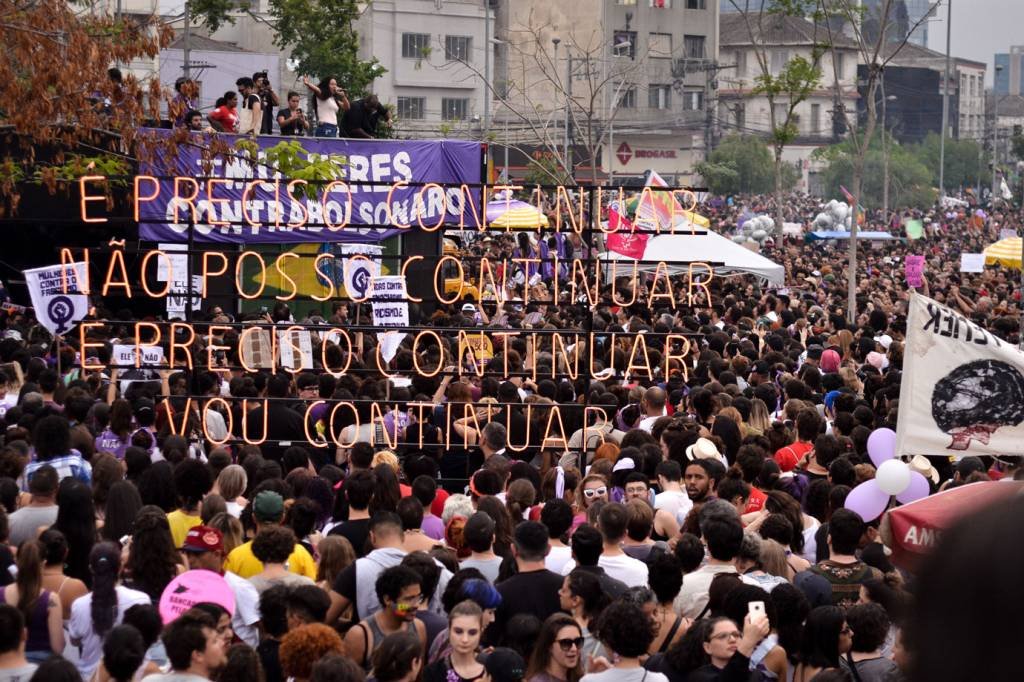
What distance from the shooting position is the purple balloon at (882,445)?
965cm

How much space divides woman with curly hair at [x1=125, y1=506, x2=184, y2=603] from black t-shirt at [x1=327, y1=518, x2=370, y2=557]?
1042 mm

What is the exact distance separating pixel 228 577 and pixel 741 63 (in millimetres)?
111432

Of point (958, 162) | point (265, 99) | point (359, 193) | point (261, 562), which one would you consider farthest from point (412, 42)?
point (261, 562)

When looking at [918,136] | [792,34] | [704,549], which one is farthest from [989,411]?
[918,136]

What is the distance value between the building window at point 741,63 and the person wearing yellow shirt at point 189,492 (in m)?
108

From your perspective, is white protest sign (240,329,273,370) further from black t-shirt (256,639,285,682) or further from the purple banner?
the purple banner

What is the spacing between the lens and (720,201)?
282ft

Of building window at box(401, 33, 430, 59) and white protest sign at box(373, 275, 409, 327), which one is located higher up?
building window at box(401, 33, 430, 59)

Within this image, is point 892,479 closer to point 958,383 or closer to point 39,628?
point 958,383

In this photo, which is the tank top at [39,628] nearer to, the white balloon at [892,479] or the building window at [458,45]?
the white balloon at [892,479]

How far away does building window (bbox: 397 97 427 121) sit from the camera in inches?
2717

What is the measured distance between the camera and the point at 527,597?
646 centimetres

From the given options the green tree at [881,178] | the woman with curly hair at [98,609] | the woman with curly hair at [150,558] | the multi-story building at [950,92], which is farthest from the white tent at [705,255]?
the multi-story building at [950,92]

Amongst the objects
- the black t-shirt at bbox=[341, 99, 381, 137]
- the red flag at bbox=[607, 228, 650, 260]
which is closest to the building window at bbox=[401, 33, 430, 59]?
the black t-shirt at bbox=[341, 99, 381, 137]
